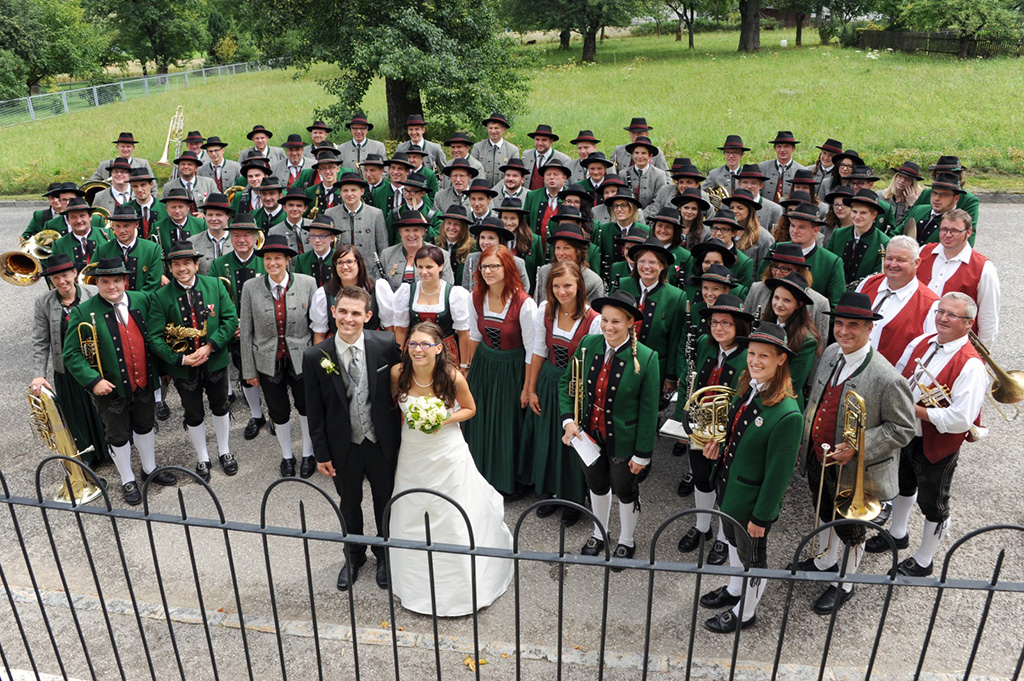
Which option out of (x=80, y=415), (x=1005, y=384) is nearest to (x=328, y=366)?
(x=80, y=415)

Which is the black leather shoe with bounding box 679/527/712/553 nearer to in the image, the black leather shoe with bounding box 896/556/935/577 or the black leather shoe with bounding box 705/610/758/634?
the black leather shoe with bounding box 705/610/758/634

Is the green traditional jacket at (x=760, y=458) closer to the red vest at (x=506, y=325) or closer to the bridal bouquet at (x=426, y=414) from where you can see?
the bridal bouquet at (x=426, y=414)

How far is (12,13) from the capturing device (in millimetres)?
42688

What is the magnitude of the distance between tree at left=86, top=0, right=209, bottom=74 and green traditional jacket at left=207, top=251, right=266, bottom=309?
52303mm

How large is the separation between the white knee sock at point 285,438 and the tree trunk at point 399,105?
1427 centimetres

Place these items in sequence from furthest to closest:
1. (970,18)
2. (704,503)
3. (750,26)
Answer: (750,26)
(970,18)
(704,503)

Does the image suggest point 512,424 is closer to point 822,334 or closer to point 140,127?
point 822,334

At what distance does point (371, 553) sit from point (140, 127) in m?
26.9

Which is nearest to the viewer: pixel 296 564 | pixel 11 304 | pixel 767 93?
pixel 296 564

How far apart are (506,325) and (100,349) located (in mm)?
3438

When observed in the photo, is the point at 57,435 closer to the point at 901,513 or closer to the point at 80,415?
the point at 80,415

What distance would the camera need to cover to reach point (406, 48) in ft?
58.8

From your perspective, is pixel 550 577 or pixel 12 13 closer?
pixel 550 577

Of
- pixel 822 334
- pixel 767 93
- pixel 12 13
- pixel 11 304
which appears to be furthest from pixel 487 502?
pixel 12 13
